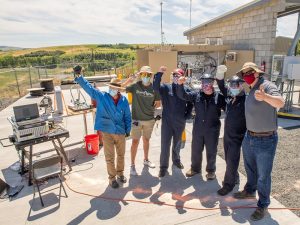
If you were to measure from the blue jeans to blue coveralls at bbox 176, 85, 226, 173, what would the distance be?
0.76 metres

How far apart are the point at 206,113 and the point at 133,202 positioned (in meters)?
1.97

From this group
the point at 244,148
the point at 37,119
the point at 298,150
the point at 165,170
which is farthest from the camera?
the point at 298,150

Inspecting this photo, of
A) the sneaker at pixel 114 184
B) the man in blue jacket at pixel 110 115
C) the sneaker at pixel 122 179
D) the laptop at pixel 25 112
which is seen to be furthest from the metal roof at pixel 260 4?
the laptop at pixel 25 112

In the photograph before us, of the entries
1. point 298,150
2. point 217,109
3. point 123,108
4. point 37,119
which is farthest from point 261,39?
point 37,119

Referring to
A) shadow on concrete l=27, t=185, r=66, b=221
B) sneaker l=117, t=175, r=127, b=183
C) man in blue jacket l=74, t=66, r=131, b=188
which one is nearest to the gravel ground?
sneaker l=117, t=175, r=127, b=183

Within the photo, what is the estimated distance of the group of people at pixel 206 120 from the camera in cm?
336

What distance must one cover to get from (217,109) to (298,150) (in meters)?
3.23

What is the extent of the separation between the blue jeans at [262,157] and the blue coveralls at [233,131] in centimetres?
30

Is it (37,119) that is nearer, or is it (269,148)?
(269,148)

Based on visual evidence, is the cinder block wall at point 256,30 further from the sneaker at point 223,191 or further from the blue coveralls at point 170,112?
the sneaker at point 223,191

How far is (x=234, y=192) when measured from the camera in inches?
169

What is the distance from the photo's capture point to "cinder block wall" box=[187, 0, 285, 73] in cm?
1084

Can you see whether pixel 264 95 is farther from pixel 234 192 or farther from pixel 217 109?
pixel 234 192

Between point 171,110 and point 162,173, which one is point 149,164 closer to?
point 162,173
